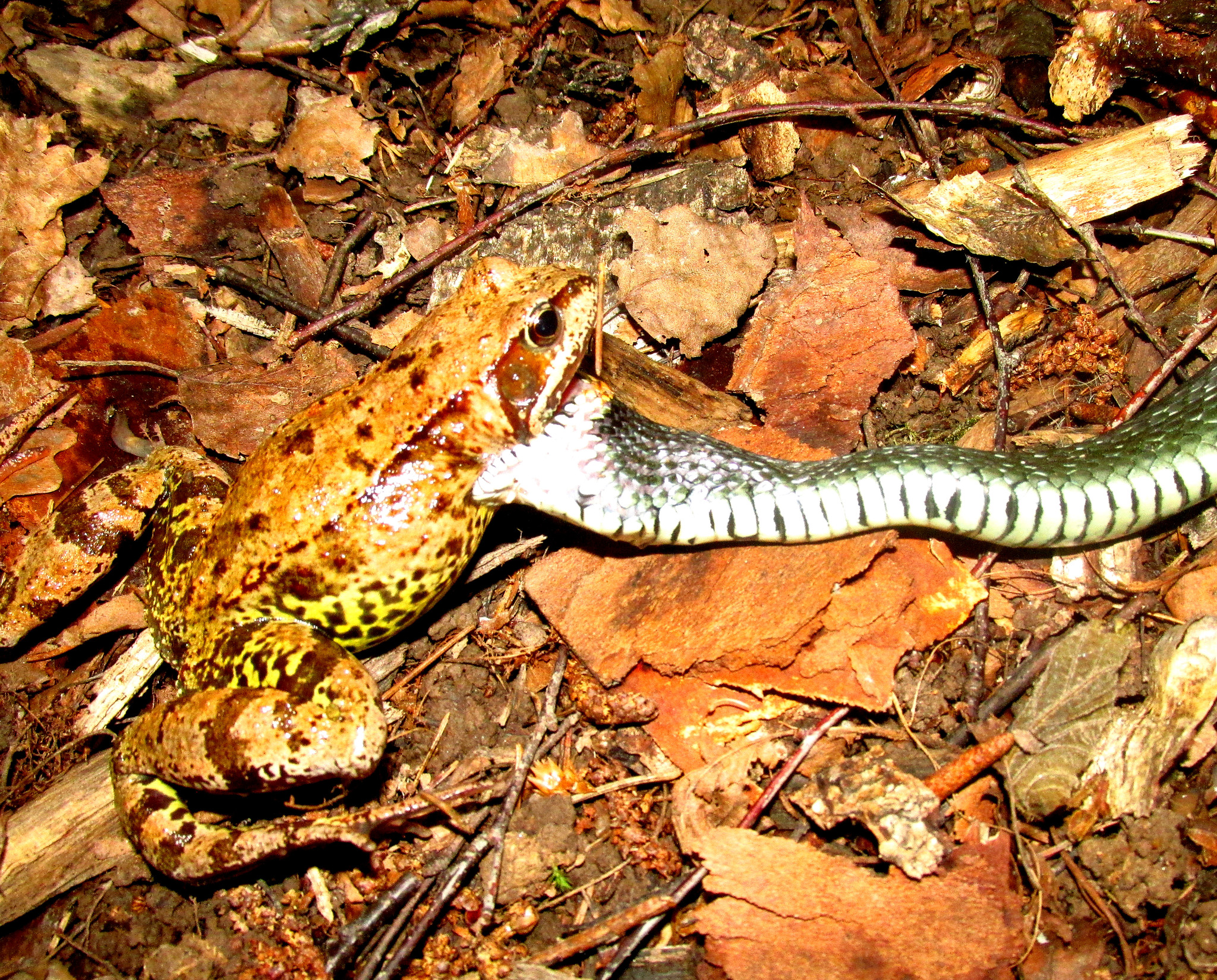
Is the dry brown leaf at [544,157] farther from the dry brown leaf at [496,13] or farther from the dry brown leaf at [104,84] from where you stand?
the dry brown leaf at [104,84]

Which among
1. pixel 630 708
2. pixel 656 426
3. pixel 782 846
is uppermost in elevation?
pixel 656 426

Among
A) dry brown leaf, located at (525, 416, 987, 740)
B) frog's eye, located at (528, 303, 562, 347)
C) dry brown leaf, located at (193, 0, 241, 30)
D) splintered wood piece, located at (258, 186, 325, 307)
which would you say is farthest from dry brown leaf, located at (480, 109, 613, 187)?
dry brown leaf, located at (525, 416, 987, 740)

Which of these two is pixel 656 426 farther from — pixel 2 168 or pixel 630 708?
pixel 2 168

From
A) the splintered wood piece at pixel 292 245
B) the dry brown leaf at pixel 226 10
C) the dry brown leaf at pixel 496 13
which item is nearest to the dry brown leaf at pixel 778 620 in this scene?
the splintered wood piece at pixel 292 245

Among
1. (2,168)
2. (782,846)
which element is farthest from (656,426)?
(2,168)

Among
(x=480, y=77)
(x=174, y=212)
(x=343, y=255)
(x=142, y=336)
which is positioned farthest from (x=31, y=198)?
(x=480, y=77)

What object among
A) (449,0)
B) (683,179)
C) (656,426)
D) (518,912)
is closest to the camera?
(518,912)

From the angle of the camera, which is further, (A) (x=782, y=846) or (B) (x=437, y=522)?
(B) (x=437, y=522)
